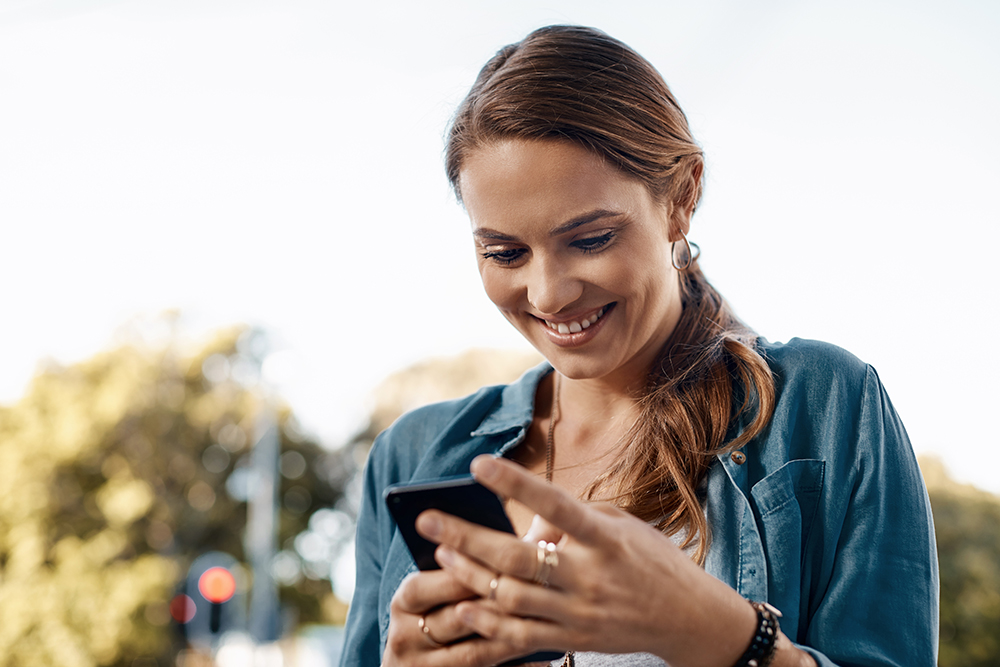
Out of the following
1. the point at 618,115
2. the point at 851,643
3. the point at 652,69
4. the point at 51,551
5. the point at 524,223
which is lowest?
the point at 51,551

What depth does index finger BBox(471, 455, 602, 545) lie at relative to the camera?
102cm

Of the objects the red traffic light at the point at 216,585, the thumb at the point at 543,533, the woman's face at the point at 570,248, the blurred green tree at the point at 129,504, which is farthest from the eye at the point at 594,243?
the blurred green tree at the point at 129,504

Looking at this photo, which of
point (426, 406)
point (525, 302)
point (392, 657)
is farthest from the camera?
point (426, 406)

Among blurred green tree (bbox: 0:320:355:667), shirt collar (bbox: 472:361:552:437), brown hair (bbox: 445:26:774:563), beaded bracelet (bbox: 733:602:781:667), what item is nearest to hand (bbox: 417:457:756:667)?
beaded bracelet (bbox: 733:602:781:667)

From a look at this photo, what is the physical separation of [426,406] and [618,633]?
4.61 ft

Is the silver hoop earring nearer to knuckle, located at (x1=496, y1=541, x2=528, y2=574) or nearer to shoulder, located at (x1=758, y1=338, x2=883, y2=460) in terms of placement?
shoulder, located at (x1=758, y1=338, x2=883, y2=460)

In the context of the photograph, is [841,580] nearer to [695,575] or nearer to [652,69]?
[695,575]

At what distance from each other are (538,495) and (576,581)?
5.8 inches

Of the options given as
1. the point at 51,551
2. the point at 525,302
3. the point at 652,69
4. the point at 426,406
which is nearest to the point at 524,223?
the point at 525,302

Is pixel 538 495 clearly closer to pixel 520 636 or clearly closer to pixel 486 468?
pixel 486 468

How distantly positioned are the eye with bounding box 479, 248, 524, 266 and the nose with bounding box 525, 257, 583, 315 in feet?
0.22

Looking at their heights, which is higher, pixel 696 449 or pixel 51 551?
pixel 696 449

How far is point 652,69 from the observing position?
2.05 meters

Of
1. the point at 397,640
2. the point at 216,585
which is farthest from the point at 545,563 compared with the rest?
the point at 216,585
